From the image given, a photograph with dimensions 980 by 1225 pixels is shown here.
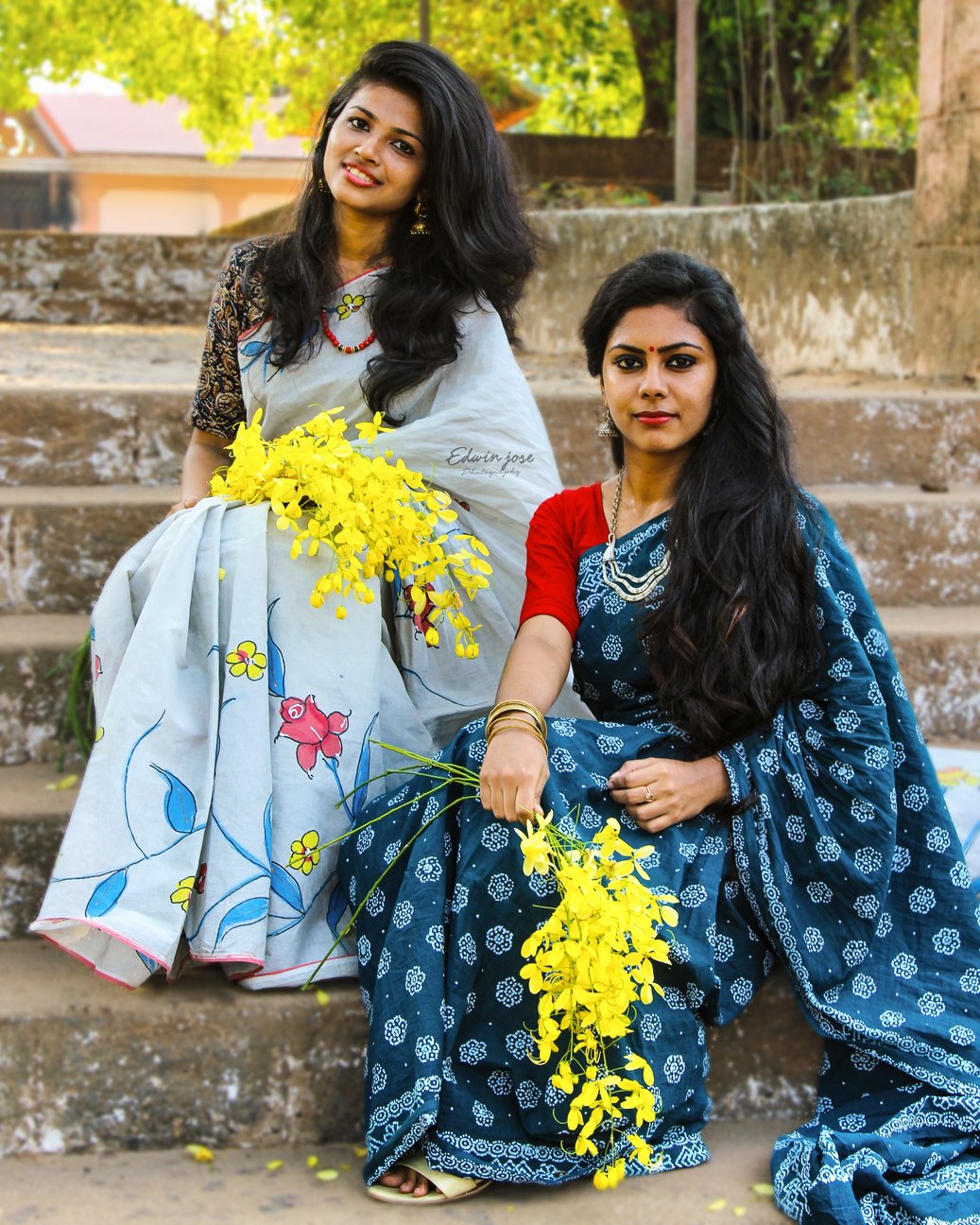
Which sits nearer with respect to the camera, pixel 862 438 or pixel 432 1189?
pixel 432 1189

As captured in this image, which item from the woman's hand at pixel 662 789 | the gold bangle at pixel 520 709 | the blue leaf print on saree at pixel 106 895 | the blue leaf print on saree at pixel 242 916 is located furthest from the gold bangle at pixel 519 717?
the blue leaf print on saree at pixel 106 895

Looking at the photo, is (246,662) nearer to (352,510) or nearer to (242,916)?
(352,510)

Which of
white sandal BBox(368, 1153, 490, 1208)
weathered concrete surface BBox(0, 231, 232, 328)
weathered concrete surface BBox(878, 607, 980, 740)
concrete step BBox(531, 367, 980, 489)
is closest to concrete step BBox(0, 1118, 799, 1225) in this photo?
white sandal BBox(368, 1153, 490, 1208)

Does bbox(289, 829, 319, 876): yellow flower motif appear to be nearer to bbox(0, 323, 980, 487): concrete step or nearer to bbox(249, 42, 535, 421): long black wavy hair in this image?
bbox(249, 42, 535, 421): long black wavy hair

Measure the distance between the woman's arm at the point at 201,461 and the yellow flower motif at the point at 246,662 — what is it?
2.08 feet

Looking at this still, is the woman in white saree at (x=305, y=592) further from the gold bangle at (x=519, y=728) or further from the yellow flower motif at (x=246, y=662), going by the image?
the gold bangle at (x=519, y=728)

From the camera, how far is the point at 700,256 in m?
5.50

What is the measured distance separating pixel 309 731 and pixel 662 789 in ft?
2.03

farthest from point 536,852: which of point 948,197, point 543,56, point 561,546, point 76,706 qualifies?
point 543,56

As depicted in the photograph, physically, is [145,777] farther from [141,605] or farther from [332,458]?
[332,458]

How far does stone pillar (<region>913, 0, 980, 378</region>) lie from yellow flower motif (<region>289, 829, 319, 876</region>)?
9.96 feet

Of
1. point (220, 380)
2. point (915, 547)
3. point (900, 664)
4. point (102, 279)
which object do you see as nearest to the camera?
point (220, 380)

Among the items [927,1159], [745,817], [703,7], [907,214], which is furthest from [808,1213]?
[703,7]

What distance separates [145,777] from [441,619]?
0.66m
